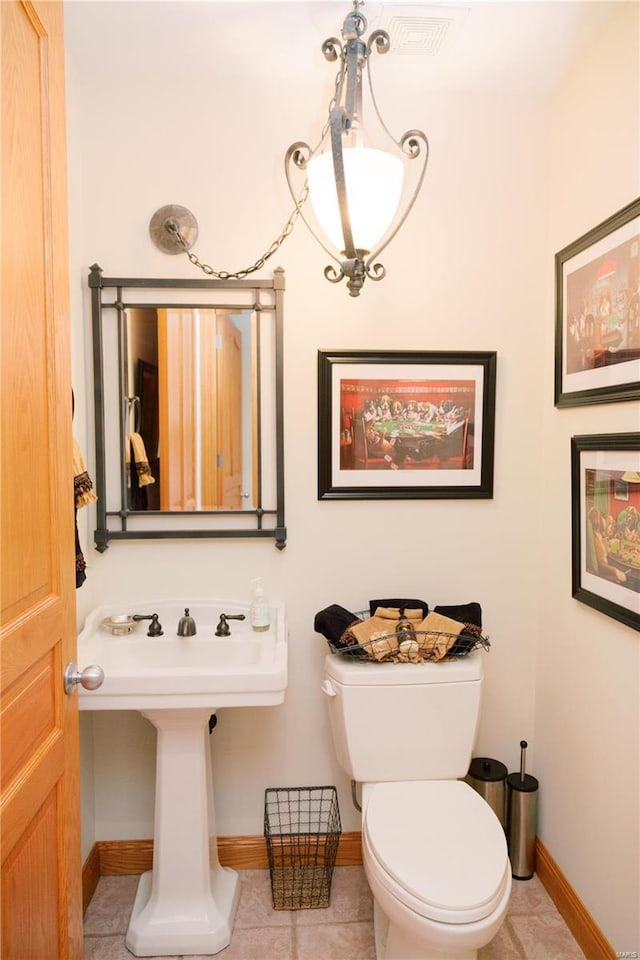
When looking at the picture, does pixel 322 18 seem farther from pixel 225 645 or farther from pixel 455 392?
pixel 225 645

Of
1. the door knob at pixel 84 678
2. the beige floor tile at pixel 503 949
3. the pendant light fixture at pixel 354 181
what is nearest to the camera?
the door knob at pixel 84 678

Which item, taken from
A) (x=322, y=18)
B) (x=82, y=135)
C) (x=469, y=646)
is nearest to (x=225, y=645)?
(x=469, y=646)

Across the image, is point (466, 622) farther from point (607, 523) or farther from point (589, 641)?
point (607, 523)

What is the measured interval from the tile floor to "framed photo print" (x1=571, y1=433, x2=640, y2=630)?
101 centimetres

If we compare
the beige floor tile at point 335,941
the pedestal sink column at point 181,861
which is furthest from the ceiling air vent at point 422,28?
the beige floor tile at point 335,941

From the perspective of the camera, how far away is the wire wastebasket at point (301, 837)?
199 cm

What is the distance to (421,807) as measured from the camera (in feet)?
5.40

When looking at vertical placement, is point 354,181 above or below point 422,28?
below

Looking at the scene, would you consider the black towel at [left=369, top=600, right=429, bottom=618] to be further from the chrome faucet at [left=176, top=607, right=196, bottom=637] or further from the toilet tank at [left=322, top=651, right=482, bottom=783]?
the chrome faucet at [left=176, top=607, right=196, bottom=637]

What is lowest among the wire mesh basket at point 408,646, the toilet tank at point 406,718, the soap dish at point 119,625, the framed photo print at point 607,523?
the toilet tank at point 406,718

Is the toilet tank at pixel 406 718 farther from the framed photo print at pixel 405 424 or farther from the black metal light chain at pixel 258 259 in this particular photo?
the black metal light chain at pixel 258 259

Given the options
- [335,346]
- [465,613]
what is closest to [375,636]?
[465,613]

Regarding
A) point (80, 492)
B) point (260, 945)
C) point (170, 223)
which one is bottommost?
point (260, 945)

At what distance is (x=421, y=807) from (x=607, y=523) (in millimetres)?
944
